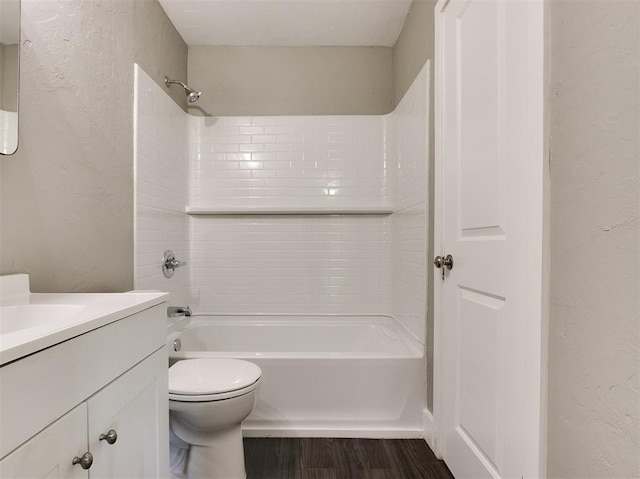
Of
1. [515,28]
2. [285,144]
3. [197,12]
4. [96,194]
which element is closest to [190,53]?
[197,12]

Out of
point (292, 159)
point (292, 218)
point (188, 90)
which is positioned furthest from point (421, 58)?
point (188, 90)

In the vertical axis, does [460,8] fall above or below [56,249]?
above

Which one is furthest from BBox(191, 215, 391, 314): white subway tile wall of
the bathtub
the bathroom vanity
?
the bathroom vanity

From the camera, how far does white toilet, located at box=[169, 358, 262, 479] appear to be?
1.24 m

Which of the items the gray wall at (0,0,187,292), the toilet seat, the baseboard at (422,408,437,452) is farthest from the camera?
the baseboard at (422,408,437,452)

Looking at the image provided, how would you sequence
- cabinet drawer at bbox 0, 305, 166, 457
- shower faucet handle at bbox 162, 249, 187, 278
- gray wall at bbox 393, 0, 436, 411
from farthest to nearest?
shower faucet handle at bbox 162, 249, 187, 278 < gray wall at bbox 393, 0, 436, 411 < cabinet drawer at bbox 0, 305, 166, 457

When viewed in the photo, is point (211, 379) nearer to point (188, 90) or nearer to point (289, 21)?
point (188, 90)

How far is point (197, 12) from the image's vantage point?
6.93ft

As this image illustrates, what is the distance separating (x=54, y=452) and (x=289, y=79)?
2.51 meters

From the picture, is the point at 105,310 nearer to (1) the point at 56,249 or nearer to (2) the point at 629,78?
(1) the point at 56,249

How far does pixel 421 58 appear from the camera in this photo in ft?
6.06

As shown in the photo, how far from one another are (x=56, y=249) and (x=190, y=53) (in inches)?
76.3

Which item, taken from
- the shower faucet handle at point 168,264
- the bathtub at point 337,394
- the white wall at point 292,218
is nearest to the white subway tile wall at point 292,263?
the white wall at point 292,218

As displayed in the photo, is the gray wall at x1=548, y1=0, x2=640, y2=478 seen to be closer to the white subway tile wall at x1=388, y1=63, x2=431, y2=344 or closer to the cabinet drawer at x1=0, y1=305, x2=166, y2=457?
the white subway tile wall at x1=388, y1=63, x2=431, y2=344
